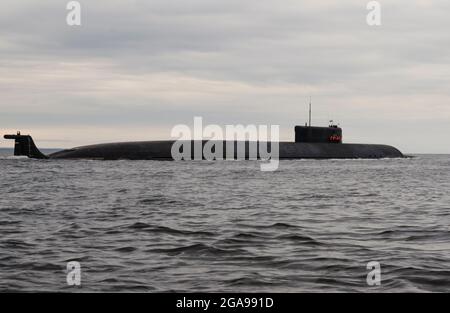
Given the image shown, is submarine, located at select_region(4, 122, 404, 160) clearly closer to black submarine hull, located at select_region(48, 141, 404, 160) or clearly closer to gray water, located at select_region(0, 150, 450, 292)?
black submarine hull, located at select_region(48, 141, 404, 160)

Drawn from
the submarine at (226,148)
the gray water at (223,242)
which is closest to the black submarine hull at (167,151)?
the submarine at (226,148)

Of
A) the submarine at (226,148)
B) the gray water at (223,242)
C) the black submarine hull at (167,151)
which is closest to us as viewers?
the gray water at (223,242)

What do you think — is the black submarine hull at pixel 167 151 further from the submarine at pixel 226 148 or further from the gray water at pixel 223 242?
the gray water at pixel 223 242

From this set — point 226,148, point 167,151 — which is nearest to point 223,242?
point 167,151

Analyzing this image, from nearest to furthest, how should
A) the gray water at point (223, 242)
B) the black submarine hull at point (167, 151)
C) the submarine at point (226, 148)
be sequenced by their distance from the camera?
1. the gray water at point (223, 242)
2. the submarine at point (226, 148)
3. the black submarine hull at point (167, 151)

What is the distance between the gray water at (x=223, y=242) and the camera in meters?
11.2

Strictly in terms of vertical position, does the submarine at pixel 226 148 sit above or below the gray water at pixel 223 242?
above

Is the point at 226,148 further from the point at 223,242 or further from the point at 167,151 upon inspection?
the point at 223,242

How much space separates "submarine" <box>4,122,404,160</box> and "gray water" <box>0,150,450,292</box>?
47.8 metres

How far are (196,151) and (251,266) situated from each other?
7896 cm

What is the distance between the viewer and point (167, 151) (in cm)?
7925

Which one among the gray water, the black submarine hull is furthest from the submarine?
the gray water
